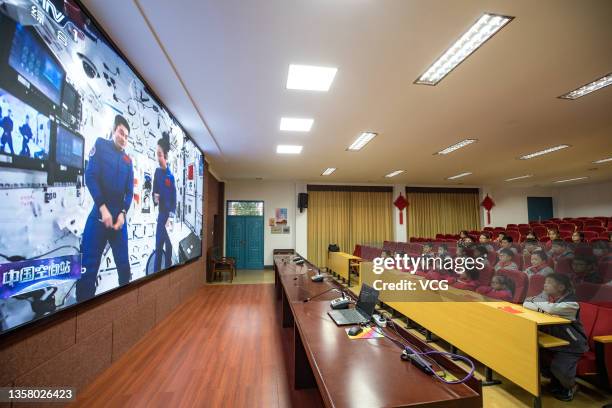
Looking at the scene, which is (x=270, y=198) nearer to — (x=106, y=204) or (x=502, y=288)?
(x=106, y=204)

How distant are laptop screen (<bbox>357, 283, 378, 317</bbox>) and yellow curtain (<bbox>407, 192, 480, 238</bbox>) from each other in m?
9.28

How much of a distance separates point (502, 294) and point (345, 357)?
2796 mm

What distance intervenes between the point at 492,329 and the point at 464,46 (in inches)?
105

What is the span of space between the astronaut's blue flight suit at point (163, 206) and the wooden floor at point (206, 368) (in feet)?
3.27

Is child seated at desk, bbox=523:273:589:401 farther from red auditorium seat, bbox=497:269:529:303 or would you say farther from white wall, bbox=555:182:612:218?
white wall, bbox=555:182:612:218

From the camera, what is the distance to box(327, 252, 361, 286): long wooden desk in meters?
7.11

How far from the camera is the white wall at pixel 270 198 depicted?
9898 mm

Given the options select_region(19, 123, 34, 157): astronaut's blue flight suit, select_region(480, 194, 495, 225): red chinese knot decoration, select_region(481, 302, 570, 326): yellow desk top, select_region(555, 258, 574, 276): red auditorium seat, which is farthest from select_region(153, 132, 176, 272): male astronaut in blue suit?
select_region(480, 194, 495, 225): red chinese knot decoration

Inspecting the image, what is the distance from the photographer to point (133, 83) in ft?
9.96

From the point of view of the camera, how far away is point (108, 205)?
2535mm

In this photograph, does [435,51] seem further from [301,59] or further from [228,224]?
[228,224]

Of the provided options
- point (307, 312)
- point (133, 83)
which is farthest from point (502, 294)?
point (133, 83)

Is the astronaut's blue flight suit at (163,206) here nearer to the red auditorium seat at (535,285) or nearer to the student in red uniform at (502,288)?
the student in red uniform at (502,288)

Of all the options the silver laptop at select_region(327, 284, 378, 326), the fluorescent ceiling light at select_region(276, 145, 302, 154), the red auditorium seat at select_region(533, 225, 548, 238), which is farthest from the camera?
the red auditorium seat at select_region(533, 225, 548, 238)
